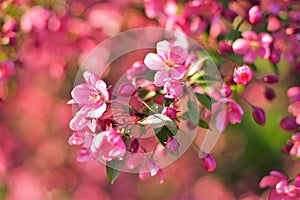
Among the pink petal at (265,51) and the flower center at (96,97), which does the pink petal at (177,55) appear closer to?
the flower center at (96,97)

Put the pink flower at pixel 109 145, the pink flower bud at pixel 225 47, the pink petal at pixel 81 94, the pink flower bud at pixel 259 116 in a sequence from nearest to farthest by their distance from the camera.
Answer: the pink flower at pixel 109 145 → the pink petal at pixel 81 94 → the pink flower bud at pixel 259 116 → the pink flower bud at pixel 225 47

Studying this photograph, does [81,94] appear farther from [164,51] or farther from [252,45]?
[252,45]

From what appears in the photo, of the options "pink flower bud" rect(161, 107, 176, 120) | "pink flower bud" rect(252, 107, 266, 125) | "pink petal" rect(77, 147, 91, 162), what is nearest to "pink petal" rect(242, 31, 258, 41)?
"pink flower bud" rect(252, 107, 266, 125)

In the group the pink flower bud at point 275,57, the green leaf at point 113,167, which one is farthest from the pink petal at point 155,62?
the pink flower bud at point 275,57

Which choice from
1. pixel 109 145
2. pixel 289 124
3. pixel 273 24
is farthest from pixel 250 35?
pixel 109 145

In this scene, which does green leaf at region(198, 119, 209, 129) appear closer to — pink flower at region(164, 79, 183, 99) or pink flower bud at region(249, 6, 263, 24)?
pink flower at region(164, 79, 183, 99)
